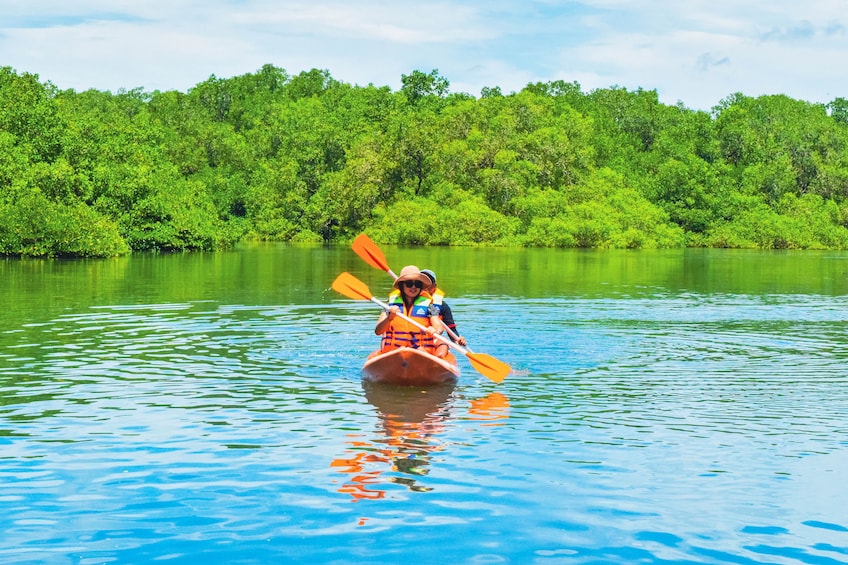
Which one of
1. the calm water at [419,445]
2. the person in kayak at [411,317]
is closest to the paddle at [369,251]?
the calm water at [419,445]

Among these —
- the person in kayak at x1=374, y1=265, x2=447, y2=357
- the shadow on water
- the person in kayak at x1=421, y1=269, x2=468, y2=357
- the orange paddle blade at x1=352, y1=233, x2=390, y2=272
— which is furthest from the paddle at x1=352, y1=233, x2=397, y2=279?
the shadow on water

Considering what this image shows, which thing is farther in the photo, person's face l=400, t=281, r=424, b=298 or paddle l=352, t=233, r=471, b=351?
paddle l=352, t=233, r=471, b=351

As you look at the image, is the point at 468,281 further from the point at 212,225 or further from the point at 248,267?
the point at 212,225

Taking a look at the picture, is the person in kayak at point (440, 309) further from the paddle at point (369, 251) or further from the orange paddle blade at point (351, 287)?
the paddle at point (369, 251)

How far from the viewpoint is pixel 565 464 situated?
10.5 meters

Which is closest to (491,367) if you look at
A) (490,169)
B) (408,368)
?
(408,368)

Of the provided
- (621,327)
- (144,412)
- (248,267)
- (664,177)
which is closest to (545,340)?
(621,327)

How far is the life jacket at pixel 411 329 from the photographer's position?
15.7 m

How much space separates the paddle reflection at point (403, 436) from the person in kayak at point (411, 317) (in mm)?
672

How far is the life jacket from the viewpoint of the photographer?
15712 mm

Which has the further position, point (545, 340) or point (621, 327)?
point (621, 327)

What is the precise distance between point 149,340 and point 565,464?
11784 millimetres

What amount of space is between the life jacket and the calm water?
31.2 inches

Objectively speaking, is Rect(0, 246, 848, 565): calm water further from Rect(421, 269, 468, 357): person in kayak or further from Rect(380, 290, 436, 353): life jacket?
Rect(380, 290, 436, 353): life jacket
